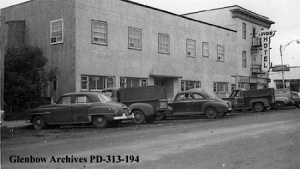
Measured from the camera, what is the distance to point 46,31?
2323 centimetres

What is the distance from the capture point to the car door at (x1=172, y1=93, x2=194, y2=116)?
66.5 ft

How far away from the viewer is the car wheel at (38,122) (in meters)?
16.0

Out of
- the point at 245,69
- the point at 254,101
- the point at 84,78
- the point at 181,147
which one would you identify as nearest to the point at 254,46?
the point at 245,69

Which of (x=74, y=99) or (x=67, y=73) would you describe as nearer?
(x=74, y=99)

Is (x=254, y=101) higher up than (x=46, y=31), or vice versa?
(x=46, y=31)

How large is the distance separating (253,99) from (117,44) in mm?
10295

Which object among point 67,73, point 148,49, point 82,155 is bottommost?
point 82,155

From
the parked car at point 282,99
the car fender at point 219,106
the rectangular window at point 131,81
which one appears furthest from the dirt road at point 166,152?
the parked car at point 282,99

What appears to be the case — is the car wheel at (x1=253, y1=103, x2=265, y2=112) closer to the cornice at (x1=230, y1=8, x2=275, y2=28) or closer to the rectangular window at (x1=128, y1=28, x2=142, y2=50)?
the rectangular window at (x1=128, y1=28, x2=142, y2=50)

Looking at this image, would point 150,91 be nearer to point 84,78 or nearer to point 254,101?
point 84,78

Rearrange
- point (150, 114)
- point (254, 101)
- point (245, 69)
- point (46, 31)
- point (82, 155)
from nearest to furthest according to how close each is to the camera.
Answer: point (82, 155) → point (150, 114) → point (46, 31) → point (254, 101) → point (245, 69)

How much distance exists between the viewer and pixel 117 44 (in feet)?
79.8

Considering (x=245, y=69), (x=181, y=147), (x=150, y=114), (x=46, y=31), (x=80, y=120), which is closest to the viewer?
(x=181, y=147)

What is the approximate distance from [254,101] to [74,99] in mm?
14999
